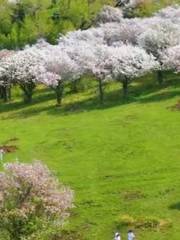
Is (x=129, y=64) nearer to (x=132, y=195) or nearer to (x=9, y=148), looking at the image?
(x=9, y=148)

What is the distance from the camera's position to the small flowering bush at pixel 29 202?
4825 cm

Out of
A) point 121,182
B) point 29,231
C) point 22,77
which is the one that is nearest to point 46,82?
point 22,77

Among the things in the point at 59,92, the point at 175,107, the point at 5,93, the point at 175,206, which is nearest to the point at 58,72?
the point at 59,92

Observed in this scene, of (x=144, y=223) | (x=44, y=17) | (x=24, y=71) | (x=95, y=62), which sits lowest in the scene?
(x=144, y=223)

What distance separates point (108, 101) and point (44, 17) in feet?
198

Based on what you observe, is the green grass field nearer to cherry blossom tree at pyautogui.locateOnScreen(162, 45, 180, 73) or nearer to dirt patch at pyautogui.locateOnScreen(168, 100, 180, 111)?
dirt patch at pyautogui.locateOnScreen(168, 100, 180, 111)

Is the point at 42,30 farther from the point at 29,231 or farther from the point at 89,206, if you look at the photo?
the point at 29,231

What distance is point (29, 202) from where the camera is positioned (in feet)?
159

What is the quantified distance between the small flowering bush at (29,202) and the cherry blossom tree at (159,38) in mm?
67617

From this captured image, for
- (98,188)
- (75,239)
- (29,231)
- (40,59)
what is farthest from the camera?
(40,59)

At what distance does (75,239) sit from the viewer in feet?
187

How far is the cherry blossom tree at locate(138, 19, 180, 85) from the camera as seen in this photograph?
4550 inches

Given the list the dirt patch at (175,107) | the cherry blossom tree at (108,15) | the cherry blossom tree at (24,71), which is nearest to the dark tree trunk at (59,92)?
the cherry blossom tree at (24,71)

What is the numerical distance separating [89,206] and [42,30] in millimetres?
96313
